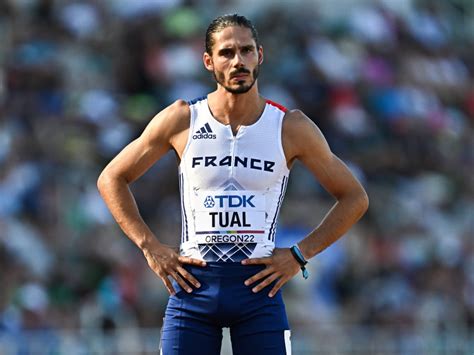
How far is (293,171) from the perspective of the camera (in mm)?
15484

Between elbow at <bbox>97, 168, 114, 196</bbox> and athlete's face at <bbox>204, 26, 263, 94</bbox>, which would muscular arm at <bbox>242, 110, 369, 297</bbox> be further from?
elbow at <bbox>97, 168, 114, 196</bbox>

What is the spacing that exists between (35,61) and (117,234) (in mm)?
2402

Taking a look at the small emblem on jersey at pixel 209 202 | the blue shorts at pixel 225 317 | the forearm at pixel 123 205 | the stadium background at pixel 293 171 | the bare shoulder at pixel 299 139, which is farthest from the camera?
the stadium background at pixel 293 171

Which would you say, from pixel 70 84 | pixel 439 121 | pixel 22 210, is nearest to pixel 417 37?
pixel 439 121

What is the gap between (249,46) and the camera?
6902mm

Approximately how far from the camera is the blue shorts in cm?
685

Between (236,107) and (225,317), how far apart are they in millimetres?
1189

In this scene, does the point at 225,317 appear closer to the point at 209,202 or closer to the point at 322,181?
the point at 209,202

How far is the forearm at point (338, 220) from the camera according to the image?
282 inches

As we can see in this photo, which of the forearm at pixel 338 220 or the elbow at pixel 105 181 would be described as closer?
the forearm at pixel 338 220

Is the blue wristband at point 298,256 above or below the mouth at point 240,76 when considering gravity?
below

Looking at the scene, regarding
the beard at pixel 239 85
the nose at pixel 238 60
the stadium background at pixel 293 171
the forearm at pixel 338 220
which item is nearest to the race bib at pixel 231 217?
the forearm at pixel 338 220

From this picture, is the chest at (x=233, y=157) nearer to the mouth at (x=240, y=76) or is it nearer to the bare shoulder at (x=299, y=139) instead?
the bare shoulder at (x=299, y=139)

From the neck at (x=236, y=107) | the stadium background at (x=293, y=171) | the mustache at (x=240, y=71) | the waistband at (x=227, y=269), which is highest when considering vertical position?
the stadium background at (x=293, y=171)
